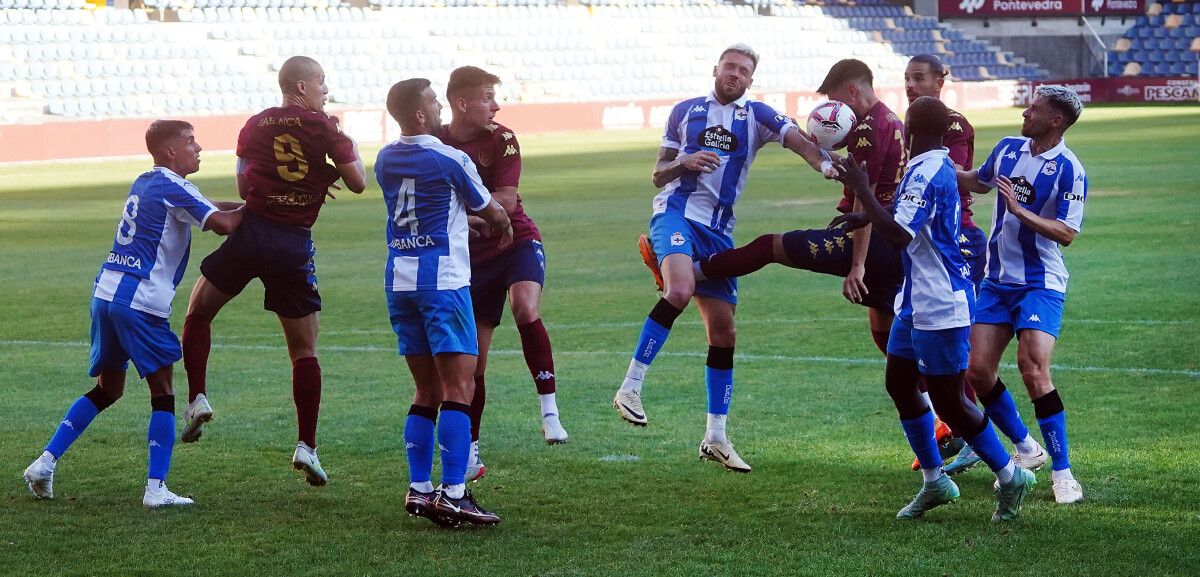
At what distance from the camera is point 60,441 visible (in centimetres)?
633

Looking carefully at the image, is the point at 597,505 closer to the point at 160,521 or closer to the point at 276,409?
the point at 160,521

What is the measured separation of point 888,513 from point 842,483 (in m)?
0.52

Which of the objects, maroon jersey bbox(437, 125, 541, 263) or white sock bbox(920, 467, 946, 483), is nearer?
white sock bbox(920, 467, 946, 483)

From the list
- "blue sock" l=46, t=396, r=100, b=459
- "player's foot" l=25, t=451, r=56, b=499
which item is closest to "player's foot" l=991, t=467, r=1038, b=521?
"blue sock" l=46, t=396, r=100, b=459

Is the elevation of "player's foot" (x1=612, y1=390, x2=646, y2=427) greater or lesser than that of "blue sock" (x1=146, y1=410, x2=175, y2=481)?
lesser

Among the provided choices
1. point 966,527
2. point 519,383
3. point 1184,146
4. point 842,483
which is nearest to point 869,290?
point 842,483

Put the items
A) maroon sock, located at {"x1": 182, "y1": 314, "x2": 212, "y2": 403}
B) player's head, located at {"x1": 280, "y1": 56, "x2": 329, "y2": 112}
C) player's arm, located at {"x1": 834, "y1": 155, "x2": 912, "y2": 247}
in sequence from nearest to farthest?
1. player's arm, located at {"x1": 834, "y1": 155, "x2": 912, "y2": 247}
2. player's head, located at {"x1": 280, "y1": 56, "x2": 329, "y2": 112}
3. maroon sock, located at {"x1": 182, "y1": 314, "x2": 212, "y2": 403}

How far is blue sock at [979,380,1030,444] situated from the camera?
→ 245 inches

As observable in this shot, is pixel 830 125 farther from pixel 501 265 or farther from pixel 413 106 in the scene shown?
pixel 413 106

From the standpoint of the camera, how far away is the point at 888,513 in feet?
19.4

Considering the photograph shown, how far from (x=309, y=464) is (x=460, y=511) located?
3.31 ft

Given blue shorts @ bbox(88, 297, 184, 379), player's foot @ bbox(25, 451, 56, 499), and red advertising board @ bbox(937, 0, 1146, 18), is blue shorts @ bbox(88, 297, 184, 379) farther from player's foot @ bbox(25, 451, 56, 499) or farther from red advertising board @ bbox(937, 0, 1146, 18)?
red advertising board @ bbox(937, 0, 1146, 18)

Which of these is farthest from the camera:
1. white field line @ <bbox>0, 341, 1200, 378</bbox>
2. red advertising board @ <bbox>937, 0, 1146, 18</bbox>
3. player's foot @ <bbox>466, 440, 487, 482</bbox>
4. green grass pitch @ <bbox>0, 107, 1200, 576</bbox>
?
red advertising board @ <bbox>937, 0, 1146, 18</bbox>

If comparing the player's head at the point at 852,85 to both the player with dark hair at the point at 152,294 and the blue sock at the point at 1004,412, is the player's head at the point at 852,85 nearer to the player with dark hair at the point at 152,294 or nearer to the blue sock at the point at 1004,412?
the blue sock at the point at 1004,412
